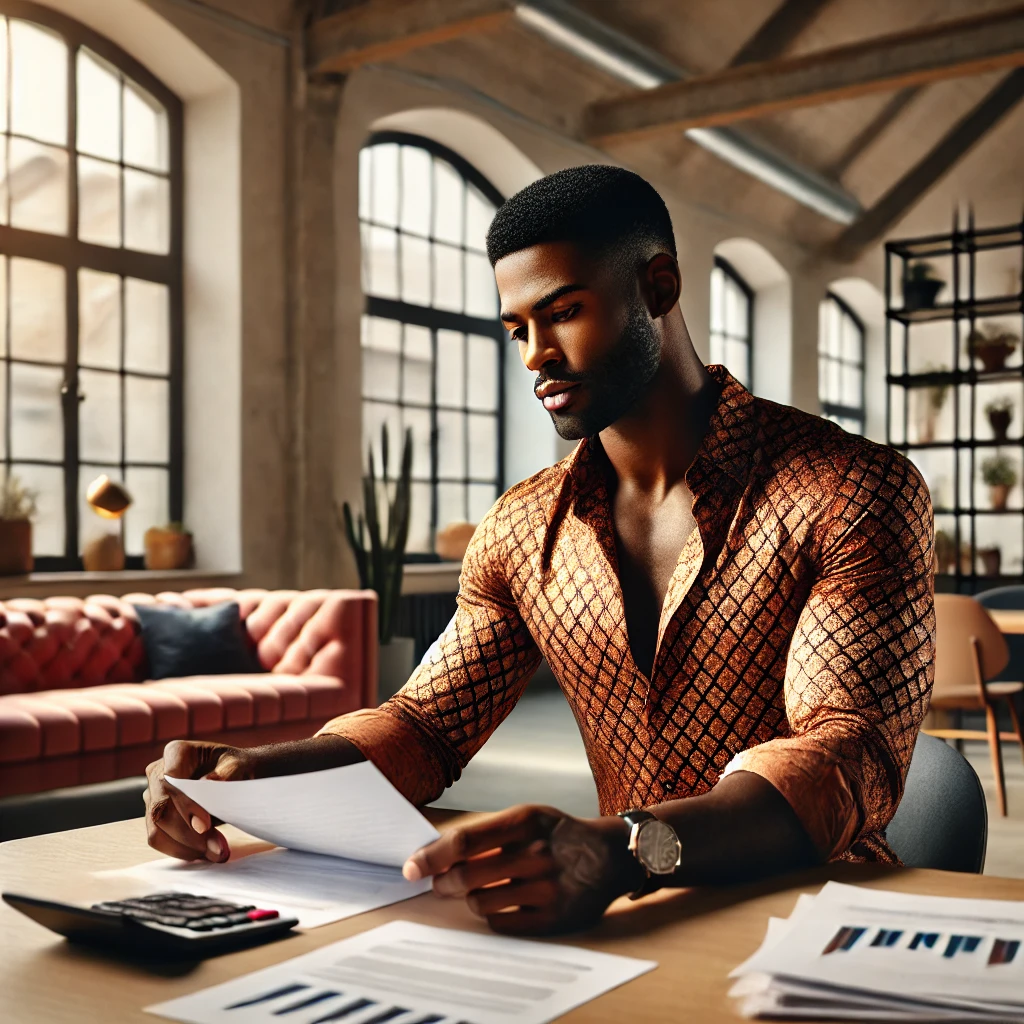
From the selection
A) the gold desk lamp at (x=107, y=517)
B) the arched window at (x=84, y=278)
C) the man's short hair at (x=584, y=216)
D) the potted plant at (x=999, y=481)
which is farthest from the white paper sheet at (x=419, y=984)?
the potted plant at (x=999, y=481)

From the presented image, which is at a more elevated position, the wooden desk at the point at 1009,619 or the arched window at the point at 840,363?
the arched window at the point at 840,363

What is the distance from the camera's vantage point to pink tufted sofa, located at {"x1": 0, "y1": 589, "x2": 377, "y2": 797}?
407 centimetres

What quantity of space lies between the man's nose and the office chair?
1.91 feet

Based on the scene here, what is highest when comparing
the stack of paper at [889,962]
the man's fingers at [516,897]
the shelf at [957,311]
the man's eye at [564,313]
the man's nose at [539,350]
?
the shelf at [957,311]

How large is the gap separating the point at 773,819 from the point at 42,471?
215 inches

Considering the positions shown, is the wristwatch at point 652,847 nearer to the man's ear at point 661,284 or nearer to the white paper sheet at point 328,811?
the white paper sheet at point 328,811

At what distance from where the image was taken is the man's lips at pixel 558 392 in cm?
128

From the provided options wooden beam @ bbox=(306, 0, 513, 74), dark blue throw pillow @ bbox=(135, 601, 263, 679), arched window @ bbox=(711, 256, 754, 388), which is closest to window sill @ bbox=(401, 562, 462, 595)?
dark blue throw pillow @ bbox=(135, 601, 263, 679)

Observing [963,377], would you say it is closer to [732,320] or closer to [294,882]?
[732,320]

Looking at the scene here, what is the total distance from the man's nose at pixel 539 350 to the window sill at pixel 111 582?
4.66 metres

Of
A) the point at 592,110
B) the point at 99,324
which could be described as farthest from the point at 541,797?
the point at 592,110

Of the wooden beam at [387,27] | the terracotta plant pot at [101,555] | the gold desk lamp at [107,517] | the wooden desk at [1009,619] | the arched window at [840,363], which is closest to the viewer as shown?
the wooden desk at [1009,619]

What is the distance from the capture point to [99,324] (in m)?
6.16

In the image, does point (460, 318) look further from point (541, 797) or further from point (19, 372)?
point (541, 797)
